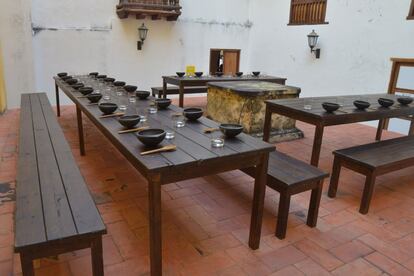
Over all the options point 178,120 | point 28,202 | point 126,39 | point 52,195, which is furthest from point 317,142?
point 126,39

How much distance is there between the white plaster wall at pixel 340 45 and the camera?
17.3 ft

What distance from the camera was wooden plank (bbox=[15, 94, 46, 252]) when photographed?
1.38 m

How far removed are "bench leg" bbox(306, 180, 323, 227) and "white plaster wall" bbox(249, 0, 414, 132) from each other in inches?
149

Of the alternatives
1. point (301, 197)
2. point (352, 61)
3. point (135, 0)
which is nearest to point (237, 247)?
point (301, 197)

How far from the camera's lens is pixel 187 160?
1670 mm

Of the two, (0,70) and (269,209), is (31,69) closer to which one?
(0,70)

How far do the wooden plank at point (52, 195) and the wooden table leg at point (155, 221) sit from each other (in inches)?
14.7

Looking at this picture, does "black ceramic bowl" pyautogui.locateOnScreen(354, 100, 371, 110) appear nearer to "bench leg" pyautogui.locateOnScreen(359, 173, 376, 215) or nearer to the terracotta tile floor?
the terracotta tile floor

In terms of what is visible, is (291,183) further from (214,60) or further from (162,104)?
(214,60)

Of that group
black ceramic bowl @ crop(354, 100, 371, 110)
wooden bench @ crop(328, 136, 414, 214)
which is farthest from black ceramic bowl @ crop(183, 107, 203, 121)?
black ceramic bowl @ crop(354, 100, 371, 110)

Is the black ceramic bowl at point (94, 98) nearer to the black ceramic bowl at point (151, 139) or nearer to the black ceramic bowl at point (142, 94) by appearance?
the black ceramic bowl at point (142, 94)

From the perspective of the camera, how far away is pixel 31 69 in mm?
5875

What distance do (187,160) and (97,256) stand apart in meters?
0.63

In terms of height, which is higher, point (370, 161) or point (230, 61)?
point (230, 61)
